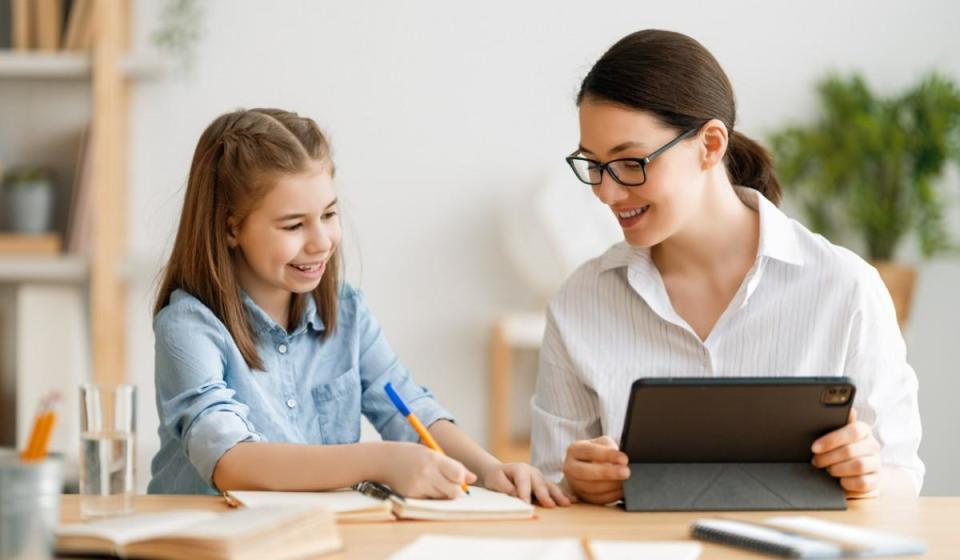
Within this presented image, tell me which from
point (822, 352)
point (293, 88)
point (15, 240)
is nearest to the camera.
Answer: point (822, 352)

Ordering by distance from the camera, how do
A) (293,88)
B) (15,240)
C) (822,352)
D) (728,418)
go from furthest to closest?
1. (293,88)
2. (15,240)
3. (822,352)
4. (728,418)

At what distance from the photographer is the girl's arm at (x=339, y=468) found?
139 centimetres

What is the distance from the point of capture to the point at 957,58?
3602mm

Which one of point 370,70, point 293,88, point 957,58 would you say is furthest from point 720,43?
point 293,88

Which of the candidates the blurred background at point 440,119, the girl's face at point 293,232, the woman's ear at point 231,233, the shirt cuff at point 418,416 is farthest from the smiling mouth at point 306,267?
the blurred background at point 440,119

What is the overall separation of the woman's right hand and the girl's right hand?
0.45ft

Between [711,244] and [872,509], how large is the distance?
50 cm

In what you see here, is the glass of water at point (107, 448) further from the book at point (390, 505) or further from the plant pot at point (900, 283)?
the plant pot at point (900, 283)

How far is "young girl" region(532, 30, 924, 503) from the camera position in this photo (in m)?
1.70

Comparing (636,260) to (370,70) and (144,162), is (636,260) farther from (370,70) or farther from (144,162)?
(144,162)

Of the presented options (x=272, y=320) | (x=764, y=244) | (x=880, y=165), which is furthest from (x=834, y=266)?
(x=880, y=165)

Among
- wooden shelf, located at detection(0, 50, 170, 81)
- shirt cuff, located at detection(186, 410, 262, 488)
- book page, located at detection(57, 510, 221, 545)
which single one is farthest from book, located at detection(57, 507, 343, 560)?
wooden shelf, located at detection(0, 50, 170, 81)

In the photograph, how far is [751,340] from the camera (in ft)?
5.72

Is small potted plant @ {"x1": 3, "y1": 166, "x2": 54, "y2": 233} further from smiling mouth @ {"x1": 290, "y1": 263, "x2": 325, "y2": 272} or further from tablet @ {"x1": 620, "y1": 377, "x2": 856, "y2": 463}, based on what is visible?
tablet @ {"x1": 620, "y1": 377, "x2": 856, "y2": 463}
